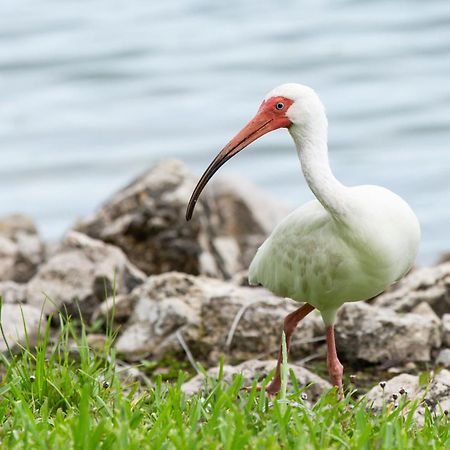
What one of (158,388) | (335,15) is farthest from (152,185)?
(335,15)

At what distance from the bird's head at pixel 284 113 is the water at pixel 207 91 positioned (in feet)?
21.1

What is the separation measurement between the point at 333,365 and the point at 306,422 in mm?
1613

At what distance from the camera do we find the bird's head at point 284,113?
5414 mm

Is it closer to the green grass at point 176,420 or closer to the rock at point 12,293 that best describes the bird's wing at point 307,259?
the green grass at point 176,420

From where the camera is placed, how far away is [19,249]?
9195 mm

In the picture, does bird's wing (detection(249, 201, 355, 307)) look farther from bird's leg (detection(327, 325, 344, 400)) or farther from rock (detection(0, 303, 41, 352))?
rock (detection(0, 303, 41, 352))

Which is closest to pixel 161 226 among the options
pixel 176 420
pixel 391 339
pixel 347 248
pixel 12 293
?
pixel 12 293

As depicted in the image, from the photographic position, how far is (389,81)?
1659cm

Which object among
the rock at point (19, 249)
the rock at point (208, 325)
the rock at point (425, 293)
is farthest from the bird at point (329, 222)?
the rock at point (19, 249)

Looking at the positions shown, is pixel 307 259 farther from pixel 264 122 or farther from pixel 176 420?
pixel 176 420

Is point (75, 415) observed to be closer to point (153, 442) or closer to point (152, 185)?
point (153, 442)

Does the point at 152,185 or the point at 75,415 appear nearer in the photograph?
the point at 75,415

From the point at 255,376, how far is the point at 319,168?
1.09 m

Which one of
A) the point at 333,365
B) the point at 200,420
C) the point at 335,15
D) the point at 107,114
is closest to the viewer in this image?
the point at 200,420
